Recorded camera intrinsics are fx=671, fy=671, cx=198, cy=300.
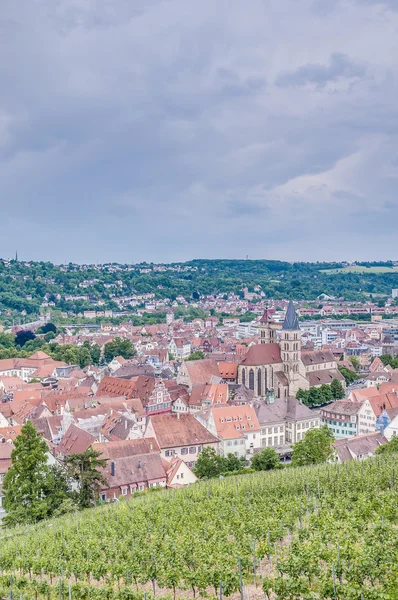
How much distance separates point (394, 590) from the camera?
67.3ft

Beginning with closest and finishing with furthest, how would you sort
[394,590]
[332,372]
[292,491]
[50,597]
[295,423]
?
[394,590]
[50,597]
[292,491]
[295,423]
[332,372]

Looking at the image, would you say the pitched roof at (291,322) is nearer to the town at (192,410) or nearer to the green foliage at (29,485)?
the town at (192,410)

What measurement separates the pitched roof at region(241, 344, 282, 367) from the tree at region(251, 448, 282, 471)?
35.8 m

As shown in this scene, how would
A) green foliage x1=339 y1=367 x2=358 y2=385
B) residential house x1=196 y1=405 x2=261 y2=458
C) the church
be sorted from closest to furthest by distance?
1. residential house x1=196 y1=405 x2=261 y2=458
2. the church
3. green foliage x1=339 y1=367 x2=358 y2=385

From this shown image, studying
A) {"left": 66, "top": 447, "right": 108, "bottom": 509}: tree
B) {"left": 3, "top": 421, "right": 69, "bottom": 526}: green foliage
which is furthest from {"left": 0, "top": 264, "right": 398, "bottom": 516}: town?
{"left": 3, "top": 421, "right": 69, "bottom": 526}: green foliage

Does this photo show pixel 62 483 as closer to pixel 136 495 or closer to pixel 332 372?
pixel 136 495

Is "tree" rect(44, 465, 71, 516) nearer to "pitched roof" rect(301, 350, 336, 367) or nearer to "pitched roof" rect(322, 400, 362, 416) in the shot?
"pitched roof" rect(322, 400, 362, 416)

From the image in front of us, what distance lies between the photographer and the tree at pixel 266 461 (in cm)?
5619

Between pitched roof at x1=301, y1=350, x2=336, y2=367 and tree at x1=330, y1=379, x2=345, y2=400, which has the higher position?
pitched roof at x1=301, y1=350, x2=336, y2=367

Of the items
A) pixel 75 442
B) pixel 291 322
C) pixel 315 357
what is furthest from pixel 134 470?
pixel 315 357

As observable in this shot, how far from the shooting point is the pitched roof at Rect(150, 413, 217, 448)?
192ft

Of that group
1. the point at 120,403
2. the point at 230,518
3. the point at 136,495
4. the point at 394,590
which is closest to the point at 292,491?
the point at 230,518

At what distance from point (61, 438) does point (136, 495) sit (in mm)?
18133

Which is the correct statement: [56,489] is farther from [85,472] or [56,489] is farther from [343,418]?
[343,418]
